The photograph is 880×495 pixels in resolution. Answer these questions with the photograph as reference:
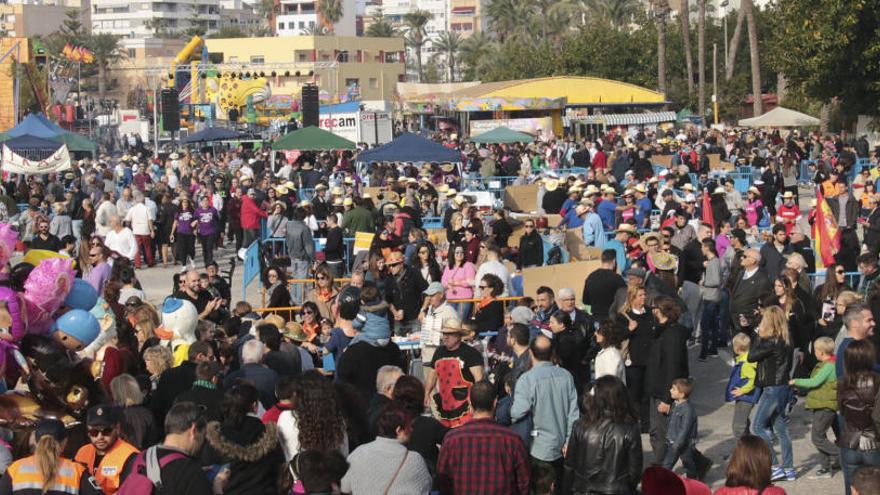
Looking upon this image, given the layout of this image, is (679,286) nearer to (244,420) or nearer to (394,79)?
(244,420)

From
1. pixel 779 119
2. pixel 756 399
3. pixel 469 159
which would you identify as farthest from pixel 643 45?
pixel 756 399

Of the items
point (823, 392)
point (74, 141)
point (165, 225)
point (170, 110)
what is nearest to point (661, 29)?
point (170, 110)

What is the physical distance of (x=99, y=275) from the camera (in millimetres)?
14125

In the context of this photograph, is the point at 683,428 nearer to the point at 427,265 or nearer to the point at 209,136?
the point at 427,265

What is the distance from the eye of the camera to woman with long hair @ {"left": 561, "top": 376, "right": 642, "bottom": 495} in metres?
7.71

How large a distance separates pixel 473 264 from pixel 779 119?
83.2 feet

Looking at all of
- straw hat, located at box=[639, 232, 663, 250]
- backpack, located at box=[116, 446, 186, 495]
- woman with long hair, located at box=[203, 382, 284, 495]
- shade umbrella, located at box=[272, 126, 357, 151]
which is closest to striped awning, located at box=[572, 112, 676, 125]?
shade umbrella, located at box=[272, 126, 357, 151]

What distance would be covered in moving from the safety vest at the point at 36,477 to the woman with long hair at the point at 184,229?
15.0m

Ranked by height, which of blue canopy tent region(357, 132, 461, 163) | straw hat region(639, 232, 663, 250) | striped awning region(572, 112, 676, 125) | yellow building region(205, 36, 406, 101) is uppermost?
yellow building region(205, 36, 406, 101)

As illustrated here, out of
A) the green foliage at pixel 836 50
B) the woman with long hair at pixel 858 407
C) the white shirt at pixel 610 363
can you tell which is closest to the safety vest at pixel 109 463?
the white shirt at pixel 610 363

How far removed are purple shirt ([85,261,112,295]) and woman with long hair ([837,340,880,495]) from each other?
7.96 m

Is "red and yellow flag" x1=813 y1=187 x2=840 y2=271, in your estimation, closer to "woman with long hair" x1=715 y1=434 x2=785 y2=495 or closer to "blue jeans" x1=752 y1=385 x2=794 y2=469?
"blue jeans" x1=752 y1=385 x2=794 y2=469

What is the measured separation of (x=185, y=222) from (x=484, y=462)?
1534 cm

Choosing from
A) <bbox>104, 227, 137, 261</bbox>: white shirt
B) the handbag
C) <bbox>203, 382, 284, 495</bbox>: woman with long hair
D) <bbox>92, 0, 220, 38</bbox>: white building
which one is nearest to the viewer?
the handbag
